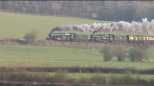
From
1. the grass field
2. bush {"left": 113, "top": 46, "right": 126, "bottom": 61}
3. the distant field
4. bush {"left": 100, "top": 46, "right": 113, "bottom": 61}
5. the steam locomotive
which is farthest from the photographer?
the distant field

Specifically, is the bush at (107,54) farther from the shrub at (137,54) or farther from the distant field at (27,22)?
the distant field at (27,22)

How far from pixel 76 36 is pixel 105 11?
530 inches

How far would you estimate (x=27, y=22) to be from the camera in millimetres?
55031

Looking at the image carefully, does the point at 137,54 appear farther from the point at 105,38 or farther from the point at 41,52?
the point at 105,38

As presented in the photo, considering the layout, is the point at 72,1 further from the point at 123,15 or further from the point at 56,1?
the point at 123,15

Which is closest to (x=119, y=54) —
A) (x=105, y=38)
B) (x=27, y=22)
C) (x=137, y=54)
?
(x=137, y=54)

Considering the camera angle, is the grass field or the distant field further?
the distant field

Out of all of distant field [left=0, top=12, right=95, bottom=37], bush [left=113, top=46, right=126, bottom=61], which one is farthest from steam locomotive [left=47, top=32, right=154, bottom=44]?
bush [left=113, top=46, right=126, bottom=61]

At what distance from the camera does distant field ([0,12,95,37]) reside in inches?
1945

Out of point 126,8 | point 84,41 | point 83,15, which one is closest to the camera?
point 84,41

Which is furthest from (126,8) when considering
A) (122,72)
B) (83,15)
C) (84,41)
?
(122,72)

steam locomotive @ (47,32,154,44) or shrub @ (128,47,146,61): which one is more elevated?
steam locomotive @ (47,32,154,44)

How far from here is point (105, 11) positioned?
2109 inches

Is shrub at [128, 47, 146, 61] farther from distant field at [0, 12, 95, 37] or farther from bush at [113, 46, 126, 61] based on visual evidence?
distant field at [0, 12, 95, 37]
